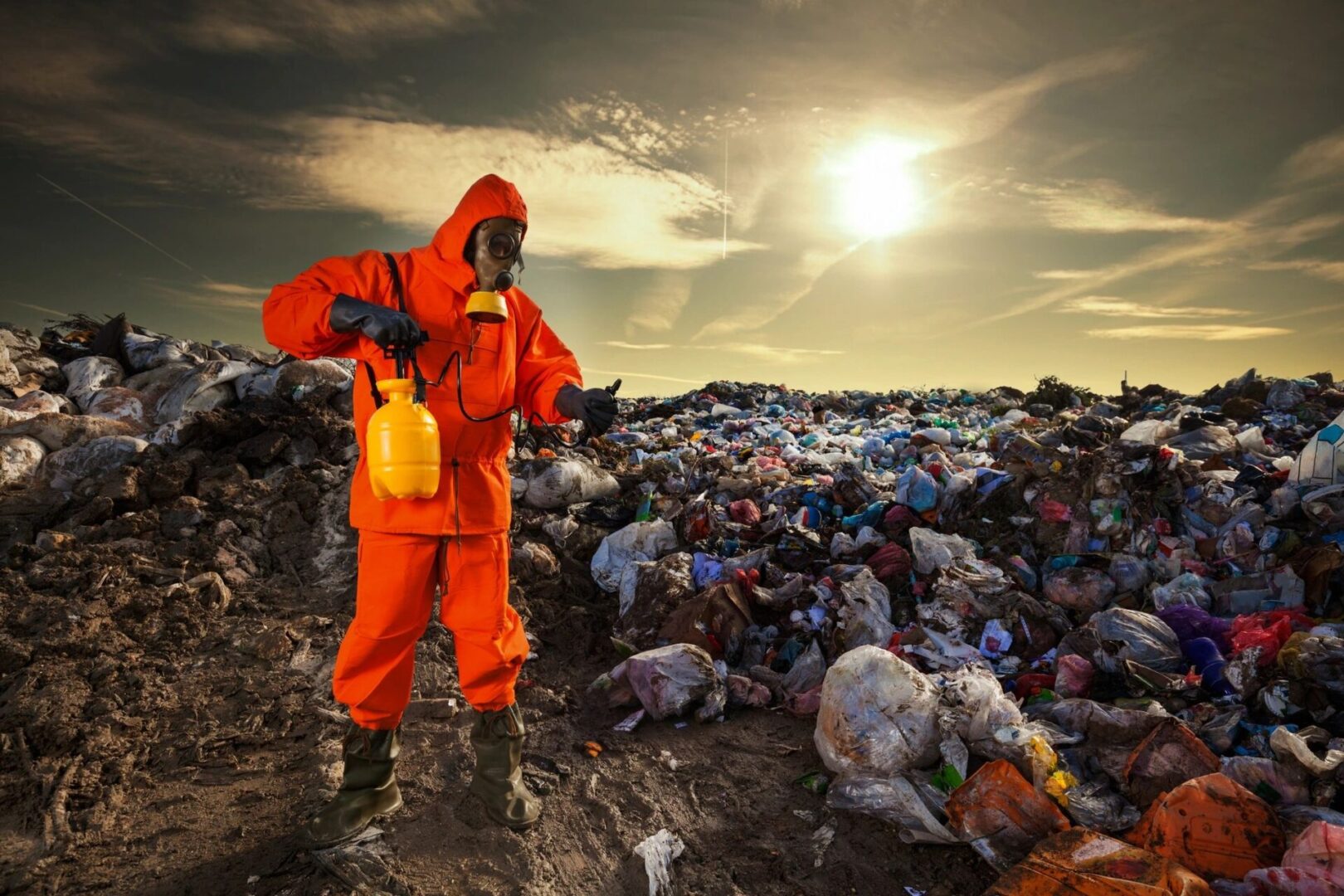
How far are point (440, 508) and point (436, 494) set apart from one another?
0.05m

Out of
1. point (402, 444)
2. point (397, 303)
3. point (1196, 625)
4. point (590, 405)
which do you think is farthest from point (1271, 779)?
point (397, 303)

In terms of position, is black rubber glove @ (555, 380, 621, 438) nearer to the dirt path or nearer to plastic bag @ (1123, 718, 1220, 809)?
the dirt path

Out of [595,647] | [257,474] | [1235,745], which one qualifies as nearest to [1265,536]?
[1235,745]

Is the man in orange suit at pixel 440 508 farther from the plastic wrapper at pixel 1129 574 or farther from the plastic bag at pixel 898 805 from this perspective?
the plastic wrapper at pixel 1129 574

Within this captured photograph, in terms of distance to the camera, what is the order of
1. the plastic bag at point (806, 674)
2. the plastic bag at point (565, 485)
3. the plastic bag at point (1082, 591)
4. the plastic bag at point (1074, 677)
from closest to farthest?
the plastic bag at point (1074, 677) → the plastic bag at point (806, 674) → the plastic bag at point (1082, 591) → the plastic bag at point (565, 485)

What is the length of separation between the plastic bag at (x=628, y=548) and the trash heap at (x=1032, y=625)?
2 cm

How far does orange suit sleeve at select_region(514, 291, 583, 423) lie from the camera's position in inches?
101

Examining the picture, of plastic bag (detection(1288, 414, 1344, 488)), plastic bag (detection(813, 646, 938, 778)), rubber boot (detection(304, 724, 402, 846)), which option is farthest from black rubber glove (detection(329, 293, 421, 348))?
plastic bag (detection(1288, 414, 1344, 488))

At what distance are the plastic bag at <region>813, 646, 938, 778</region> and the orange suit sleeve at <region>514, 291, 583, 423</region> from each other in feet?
5.12

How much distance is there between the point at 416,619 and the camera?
2268 mm

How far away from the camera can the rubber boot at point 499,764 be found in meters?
2.45

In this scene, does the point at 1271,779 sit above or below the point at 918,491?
below

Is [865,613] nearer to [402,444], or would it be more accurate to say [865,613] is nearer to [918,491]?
[918,491]

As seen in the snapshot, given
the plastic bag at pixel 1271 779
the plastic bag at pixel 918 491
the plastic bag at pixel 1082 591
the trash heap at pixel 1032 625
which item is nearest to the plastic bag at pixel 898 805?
the trash heap at pixel 1032 625
